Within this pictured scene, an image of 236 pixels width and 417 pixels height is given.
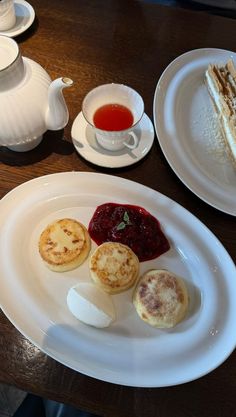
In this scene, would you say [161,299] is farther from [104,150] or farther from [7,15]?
[7,15]

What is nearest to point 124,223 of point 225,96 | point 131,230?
point 131,230

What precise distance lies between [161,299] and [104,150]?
1.53 ft

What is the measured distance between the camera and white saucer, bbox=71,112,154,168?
3.60ft

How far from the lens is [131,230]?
3.21ft

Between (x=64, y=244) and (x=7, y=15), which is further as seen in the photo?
(x=7, y=15)

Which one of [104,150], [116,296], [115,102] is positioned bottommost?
[116,296]

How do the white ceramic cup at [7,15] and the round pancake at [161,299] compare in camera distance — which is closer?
the round pancake at [161,299]

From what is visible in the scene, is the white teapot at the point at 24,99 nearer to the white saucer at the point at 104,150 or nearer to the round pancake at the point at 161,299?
the white saucer at the point at 104,150

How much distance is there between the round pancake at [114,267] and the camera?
90 cm

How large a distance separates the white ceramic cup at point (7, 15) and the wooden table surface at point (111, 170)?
56mm

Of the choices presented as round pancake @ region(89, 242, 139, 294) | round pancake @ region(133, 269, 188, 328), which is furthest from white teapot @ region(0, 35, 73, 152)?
round pancake @ region(133, 269, 188, 328)

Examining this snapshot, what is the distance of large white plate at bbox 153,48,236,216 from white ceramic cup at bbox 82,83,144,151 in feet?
0.34

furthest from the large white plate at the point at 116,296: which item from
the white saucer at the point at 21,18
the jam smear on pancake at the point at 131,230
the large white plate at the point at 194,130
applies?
the white saucer at the point at 21,18

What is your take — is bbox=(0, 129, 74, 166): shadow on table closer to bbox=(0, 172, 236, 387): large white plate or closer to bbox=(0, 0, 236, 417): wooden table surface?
bbox=(0, 0, 236, 417): wooden table surface
